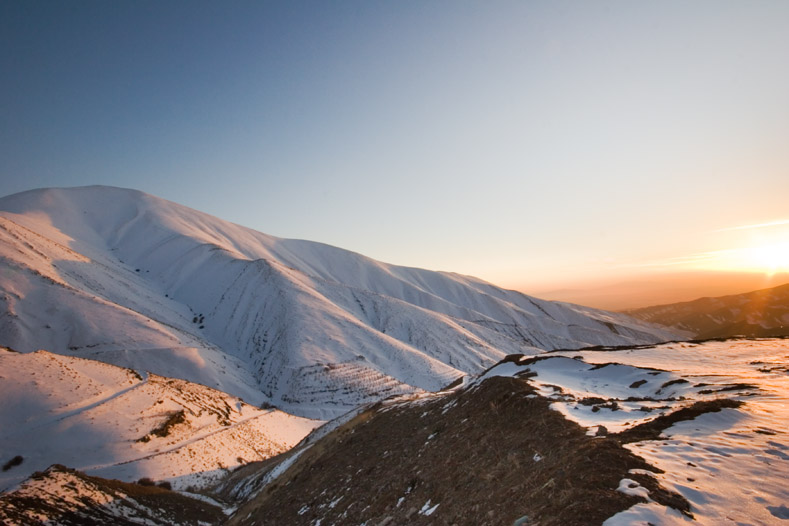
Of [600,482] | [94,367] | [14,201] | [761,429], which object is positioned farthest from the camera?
[14,201]

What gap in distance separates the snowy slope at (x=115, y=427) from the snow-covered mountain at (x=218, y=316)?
1957cm

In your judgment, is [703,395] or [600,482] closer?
[600,482]

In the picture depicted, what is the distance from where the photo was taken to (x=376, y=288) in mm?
176875

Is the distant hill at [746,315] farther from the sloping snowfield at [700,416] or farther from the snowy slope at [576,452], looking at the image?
the snowy slope at [576,452]

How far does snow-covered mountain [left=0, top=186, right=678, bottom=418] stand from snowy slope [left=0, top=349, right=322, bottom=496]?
19.6m

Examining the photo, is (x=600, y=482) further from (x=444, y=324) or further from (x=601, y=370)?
(x=444, y=324)

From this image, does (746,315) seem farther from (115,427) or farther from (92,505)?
(92,505)

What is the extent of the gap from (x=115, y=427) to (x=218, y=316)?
218 ft

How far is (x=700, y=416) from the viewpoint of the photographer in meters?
10.1

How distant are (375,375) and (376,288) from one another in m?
103

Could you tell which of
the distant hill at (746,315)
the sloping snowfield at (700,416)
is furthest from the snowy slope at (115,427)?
the distant hill at (746,315)

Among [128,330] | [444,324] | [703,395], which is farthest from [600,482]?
[444,324]

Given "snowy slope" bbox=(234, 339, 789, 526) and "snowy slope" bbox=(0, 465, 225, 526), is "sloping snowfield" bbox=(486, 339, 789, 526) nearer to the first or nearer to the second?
"snowy slope" bbox=(234, 339, 789, 526)

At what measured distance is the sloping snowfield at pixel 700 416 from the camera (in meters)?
6.20
